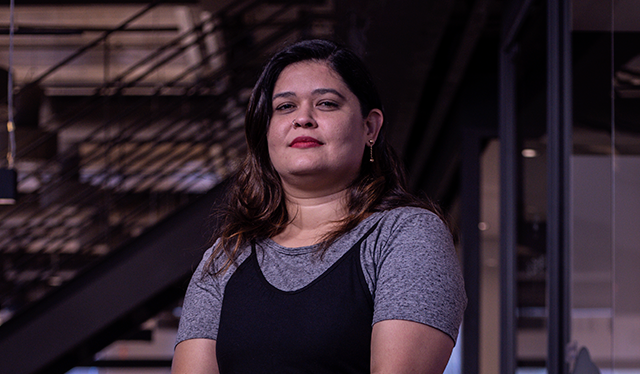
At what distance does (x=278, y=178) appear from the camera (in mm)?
1295

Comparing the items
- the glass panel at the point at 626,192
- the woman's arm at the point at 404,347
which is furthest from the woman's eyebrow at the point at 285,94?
the glass panel at the point at 626,192

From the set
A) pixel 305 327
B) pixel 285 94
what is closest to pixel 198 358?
pixel 305 327

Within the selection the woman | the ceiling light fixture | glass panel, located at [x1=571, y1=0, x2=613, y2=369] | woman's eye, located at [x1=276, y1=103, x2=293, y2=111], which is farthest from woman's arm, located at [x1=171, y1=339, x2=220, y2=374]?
the ceiling light fixture

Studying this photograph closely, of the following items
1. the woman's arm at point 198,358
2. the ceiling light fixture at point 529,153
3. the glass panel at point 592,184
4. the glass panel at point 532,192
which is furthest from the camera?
the ceiling light fixture at point 529,153

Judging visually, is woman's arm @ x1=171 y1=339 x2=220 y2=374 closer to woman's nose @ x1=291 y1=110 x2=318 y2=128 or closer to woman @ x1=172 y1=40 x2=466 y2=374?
woman @ x1=172 y1=40 x2=466 y2=374

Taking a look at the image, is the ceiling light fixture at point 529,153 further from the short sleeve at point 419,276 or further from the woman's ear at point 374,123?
the short sleeve at point 419,276

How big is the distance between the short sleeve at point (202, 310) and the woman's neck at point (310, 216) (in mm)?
144

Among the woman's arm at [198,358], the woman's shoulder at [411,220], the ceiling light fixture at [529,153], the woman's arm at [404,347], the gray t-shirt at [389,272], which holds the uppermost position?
the ceiling light fixture at [529,153]

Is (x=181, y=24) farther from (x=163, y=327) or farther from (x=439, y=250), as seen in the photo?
(x=163, y=327)

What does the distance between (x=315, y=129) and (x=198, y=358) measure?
45 cm

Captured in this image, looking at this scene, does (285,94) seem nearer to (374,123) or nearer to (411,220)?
A: (374,123)

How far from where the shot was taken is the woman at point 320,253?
982mm

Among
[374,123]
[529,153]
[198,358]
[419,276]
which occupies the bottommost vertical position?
[198,358]

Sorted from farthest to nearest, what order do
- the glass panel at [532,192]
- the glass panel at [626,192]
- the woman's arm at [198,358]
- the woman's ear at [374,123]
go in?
the glass panel at [532,192], the glass panel at [626,192], the woman's ear at [374,123], the woman's arm at [198,358]
